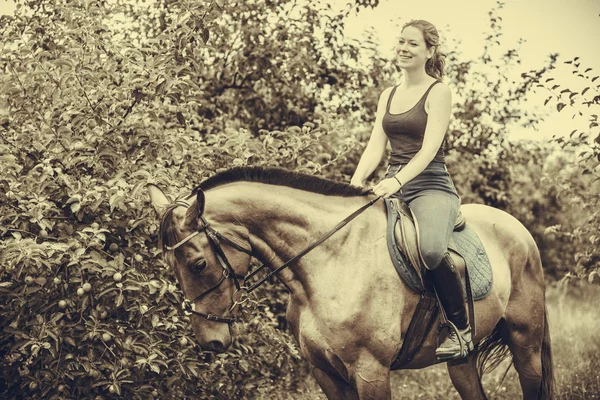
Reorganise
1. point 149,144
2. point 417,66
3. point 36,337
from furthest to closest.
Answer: point 149,144
point 36,337
point 417,66

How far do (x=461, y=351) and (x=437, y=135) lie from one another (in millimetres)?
1263

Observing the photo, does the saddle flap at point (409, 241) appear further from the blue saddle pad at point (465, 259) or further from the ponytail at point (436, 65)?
the ponytail at point (436, 65)

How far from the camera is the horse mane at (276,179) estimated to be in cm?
411

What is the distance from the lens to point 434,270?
4.20 meters

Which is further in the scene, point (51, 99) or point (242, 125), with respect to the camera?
point (242, 125)

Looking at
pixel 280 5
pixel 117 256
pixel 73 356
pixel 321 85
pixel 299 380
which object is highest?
pixel 280 5

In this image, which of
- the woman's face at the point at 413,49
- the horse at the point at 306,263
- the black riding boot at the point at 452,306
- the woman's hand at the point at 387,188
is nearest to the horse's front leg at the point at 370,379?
the horse at the point at 306,263

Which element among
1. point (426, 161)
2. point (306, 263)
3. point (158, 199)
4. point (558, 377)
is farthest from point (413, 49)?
point (558, 377)

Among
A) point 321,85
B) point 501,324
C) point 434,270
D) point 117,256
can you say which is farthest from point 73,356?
point 321,85

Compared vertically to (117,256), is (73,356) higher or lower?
lower

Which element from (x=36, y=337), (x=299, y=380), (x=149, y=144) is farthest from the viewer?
(x=299, y=380)

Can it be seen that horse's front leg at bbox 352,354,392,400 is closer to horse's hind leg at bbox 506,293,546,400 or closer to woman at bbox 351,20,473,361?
woman at bbox 351,20,473,361

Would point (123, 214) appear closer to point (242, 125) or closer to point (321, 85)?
point (242, 125)

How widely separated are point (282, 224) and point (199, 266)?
526mm
